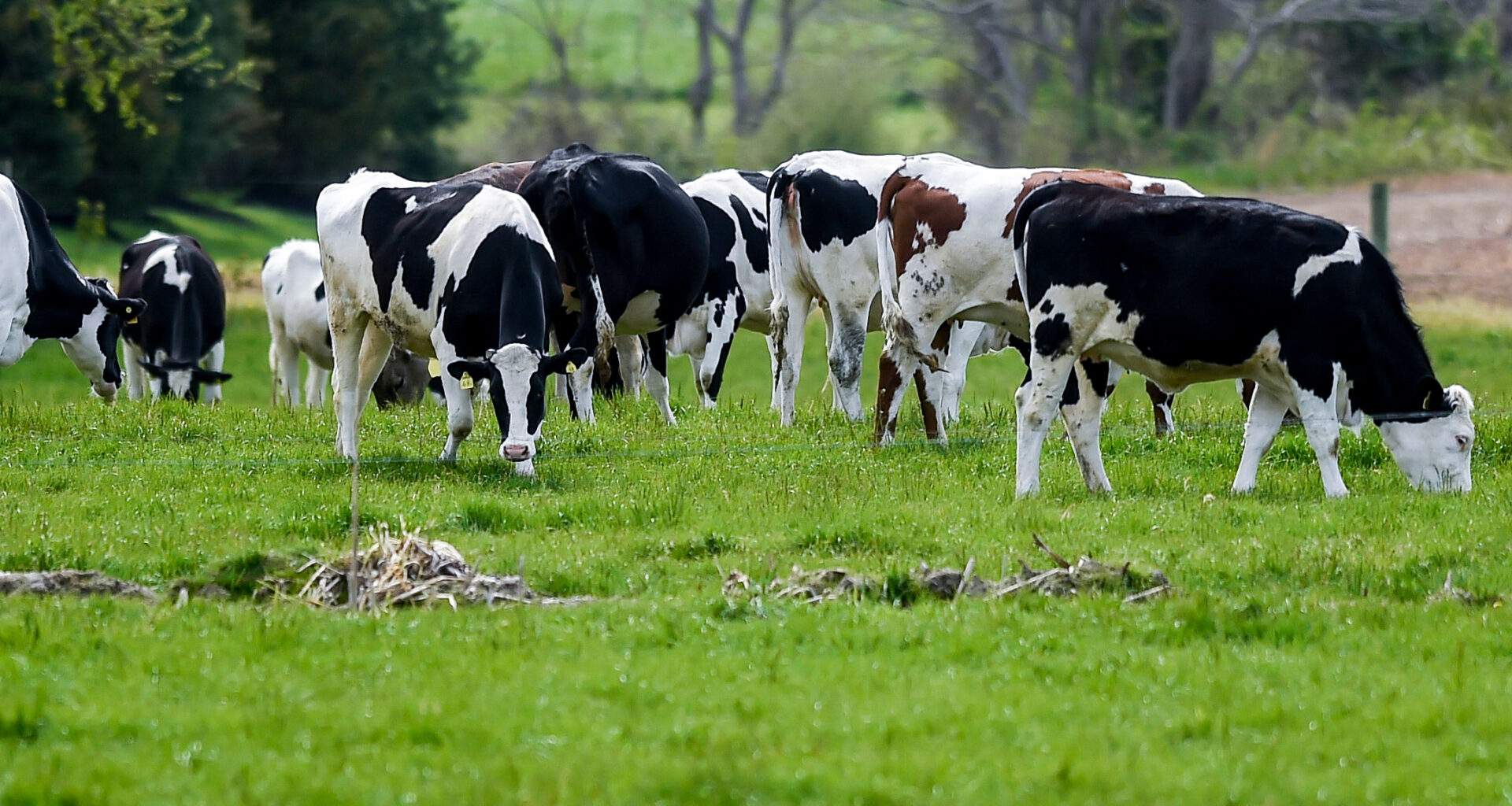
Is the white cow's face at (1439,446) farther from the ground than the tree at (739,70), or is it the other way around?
the white cow's face at (1439,446)

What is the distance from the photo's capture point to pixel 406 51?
5188cm

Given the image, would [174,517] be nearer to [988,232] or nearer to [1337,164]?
[988,232]

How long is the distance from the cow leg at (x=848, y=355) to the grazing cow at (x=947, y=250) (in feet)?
5.86

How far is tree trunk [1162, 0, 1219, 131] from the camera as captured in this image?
60.8m

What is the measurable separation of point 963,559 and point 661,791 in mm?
3844

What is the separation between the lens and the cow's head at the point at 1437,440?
11.5 meters

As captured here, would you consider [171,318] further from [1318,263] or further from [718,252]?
[1318,263]

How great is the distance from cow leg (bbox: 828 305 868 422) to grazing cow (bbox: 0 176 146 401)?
654cm

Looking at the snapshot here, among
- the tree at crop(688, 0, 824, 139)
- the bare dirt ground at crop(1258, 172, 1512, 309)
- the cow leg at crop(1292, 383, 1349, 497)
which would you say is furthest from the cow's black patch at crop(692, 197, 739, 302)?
the tree at crop(688, 0, 824, 139)

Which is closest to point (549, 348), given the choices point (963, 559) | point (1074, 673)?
point (963, 559)

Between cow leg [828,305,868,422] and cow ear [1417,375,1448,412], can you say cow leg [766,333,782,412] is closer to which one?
cow leg [828,305,868,422]

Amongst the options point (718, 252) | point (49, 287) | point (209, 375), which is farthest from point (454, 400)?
point (209, 375)

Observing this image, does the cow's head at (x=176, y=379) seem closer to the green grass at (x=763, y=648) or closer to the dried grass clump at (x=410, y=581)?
the green grass at (x=763, y=648)

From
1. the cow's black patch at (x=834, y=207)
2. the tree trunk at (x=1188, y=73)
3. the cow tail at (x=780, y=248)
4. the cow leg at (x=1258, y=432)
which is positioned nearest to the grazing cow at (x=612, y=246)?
the cow tail at (x=780, y=248)
